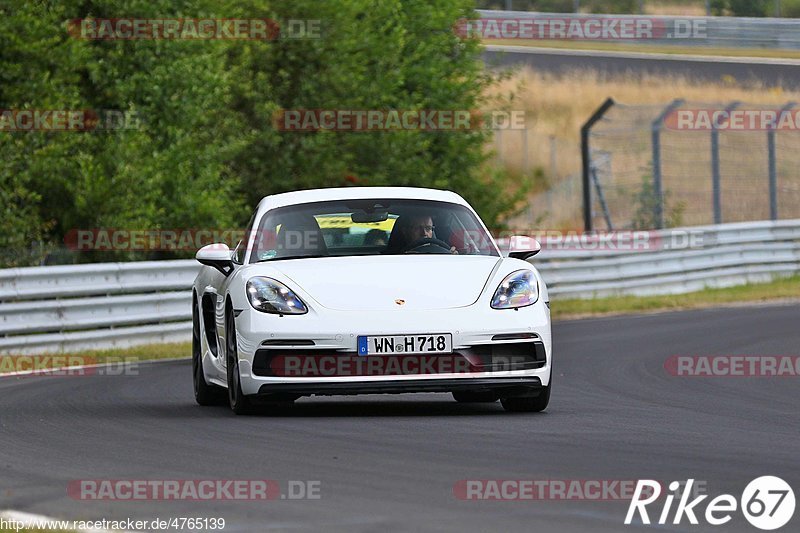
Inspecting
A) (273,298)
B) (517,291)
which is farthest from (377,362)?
(517,291)

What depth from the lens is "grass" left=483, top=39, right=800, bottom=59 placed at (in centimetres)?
5194

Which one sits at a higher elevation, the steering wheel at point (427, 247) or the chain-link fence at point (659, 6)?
the chain-link fence at point (659, 6)

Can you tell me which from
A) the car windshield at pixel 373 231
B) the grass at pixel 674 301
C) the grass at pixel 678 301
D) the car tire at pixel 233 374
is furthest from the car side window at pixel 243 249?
the grass at pixel 674 301

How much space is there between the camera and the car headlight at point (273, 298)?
31.0ft

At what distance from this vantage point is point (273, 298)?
9.53 meters

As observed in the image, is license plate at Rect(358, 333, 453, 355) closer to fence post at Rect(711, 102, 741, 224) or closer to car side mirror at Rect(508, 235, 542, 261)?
car side mirror at Rect(508, 235, 542, 261)

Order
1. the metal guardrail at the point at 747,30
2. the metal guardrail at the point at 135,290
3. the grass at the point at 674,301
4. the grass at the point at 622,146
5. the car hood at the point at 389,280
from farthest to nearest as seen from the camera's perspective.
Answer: the metal guardrail at the point at 747,30 < the grass at the point at 622,146 < the grass at the point at 674,301 < the metal guardrail at the point at 135,290 < the car hood at the point at 389,280

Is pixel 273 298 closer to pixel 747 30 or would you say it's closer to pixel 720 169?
pixel 720 169

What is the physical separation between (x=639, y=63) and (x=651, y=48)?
8.60ft

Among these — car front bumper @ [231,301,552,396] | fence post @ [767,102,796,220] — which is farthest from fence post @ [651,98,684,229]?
car front bumper @ [231,301,552,396]

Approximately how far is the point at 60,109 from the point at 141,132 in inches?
56.1

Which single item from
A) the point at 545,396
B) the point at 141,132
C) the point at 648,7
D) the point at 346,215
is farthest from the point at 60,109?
the point at 648,7

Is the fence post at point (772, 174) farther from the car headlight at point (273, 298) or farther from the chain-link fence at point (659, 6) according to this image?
the chain-link fence at point (659, 6)

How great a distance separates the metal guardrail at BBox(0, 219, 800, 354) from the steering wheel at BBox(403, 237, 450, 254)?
303 inches
